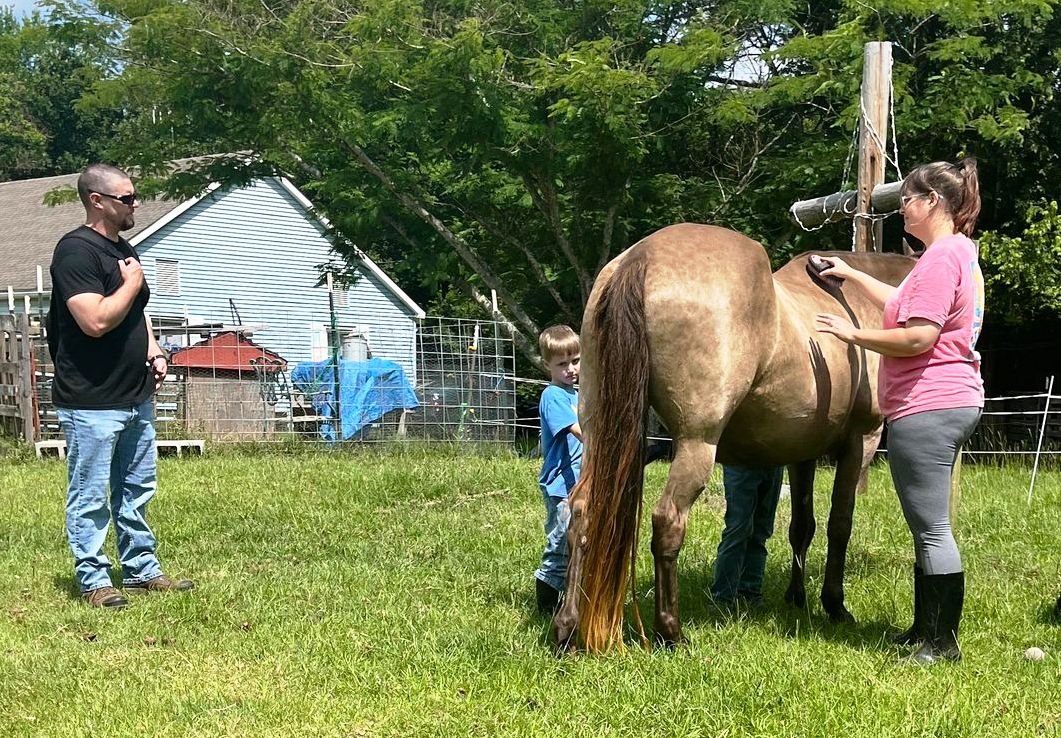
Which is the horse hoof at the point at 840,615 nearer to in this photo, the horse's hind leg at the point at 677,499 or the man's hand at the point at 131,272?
the horse's hind leg at the point at 677,499

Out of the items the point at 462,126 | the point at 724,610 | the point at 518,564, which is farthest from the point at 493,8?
the point at 724,610

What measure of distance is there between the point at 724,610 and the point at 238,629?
2.27m

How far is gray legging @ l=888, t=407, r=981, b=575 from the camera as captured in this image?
392 centimetres

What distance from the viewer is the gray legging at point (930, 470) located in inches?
154

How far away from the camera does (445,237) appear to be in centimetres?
1600

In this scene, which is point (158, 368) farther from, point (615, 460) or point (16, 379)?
point (16, 379)

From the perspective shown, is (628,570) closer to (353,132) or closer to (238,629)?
(238,629)

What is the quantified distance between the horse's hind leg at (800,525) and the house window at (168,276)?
81.1 feet

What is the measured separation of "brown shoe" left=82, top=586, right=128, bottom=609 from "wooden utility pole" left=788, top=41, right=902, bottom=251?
16.9 feet

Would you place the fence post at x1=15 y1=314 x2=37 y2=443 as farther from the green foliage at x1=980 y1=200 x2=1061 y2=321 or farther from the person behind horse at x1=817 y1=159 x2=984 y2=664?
the green foliage at x1=980 y1=200 x2=1061 y2=321

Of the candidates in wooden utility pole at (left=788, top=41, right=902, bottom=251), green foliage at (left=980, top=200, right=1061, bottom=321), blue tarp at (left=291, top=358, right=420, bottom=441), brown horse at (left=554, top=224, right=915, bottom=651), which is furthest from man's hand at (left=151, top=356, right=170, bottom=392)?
green foliage at (left=980, top=200, right=1061, bottom=321)

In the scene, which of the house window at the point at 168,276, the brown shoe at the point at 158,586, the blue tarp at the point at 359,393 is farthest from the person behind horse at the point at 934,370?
the house window at the point at 168,276

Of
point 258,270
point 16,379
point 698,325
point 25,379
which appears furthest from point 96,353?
point 258,270

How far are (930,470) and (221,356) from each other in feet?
48.1
